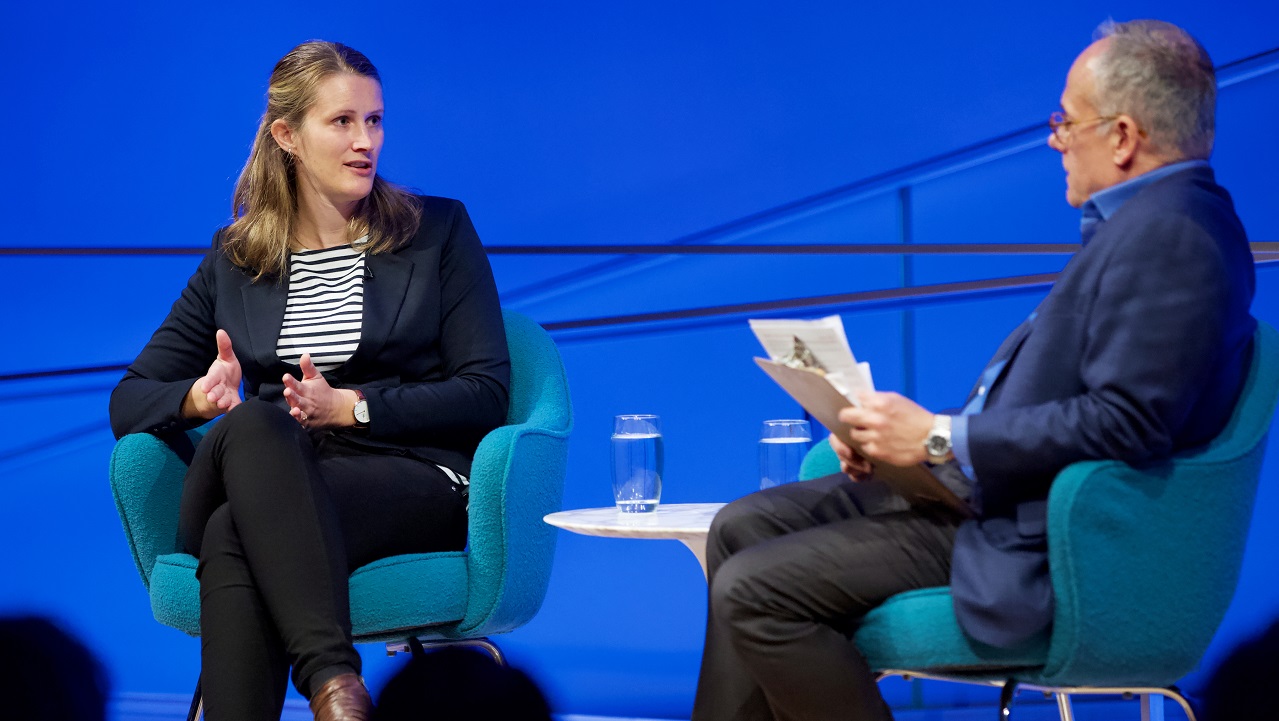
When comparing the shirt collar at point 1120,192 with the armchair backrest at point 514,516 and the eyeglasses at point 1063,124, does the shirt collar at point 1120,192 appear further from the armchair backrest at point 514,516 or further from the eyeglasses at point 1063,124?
the armchair backrest at point 514,516

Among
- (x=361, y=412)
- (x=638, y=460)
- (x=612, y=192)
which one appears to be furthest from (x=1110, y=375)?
(x=612, y=192)

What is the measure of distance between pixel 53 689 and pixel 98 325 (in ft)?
3.24

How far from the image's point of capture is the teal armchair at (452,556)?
2057 mm

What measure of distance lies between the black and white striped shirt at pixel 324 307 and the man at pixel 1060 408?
3.21 ft

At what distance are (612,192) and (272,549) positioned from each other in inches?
61.9

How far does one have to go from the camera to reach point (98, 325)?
3451 mm

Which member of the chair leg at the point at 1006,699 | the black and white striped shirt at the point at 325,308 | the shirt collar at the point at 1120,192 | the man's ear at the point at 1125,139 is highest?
the man's ear at the point at 1125,139

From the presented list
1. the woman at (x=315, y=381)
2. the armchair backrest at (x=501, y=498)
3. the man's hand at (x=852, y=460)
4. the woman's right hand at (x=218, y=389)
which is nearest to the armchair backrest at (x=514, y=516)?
the armchair backrest at (x=501, y=498)

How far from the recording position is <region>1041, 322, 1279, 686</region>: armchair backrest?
4.95 ft

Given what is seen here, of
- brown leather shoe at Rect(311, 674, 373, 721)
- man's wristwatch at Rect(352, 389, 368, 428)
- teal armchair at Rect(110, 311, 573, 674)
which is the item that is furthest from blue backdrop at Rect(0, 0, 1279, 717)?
brown leather shoe at Rect(311, 674, 373, 721)

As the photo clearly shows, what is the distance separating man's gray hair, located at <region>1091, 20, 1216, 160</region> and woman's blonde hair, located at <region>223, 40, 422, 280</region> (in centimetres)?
136

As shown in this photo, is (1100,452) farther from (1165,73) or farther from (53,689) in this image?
(53,689)

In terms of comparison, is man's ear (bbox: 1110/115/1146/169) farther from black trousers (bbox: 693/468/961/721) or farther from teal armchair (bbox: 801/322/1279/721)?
black trousers (bbox: 693/468/961/721)

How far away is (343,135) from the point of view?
7.84 feet
